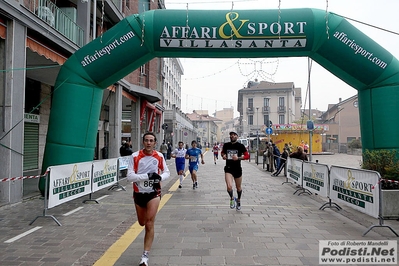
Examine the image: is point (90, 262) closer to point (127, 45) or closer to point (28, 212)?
point (28, 212)

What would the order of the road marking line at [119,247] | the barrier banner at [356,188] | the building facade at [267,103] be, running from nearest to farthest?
the road marking line at [119,247]
the barrier banner at [356,188]
the building facade at [267,103]

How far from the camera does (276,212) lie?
767 centimetres

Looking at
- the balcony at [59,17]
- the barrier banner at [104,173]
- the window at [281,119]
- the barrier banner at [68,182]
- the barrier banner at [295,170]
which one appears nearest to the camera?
the barrier banner at [68,182]

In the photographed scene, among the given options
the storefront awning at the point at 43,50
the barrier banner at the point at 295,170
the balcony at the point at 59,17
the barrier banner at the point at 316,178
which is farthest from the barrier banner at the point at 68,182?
the barrier banner at the point at 295,170

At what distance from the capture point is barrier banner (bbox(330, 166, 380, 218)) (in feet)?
20.2

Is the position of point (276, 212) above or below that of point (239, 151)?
below

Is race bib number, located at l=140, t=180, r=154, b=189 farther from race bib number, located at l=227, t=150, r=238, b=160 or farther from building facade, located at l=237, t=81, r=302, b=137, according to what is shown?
building facade, located at l=237, t=81, r=302, b=137

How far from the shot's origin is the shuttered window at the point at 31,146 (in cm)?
1408

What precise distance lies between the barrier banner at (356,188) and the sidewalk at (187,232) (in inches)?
14.8

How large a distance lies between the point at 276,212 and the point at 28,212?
5.53m

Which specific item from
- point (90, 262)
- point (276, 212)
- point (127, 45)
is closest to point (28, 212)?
point (90, 262)

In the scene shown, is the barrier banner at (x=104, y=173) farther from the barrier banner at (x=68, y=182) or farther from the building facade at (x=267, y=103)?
the building facade at (x=267, y=103)

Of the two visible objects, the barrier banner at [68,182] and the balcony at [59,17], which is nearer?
the barrier banner at [68,182]

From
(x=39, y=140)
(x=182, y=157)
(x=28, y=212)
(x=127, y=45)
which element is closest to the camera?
(x=28, y=212)
